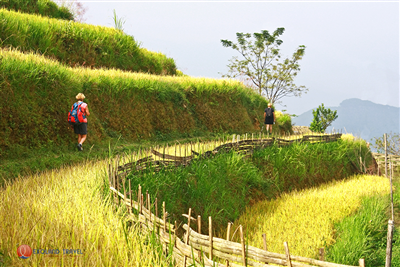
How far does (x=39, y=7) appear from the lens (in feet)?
57.3

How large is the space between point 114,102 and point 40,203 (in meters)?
6.88

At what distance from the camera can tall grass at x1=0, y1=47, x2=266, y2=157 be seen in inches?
334

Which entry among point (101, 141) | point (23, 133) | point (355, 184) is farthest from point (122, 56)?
point (355, 184)

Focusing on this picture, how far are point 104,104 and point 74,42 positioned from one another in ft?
17.0

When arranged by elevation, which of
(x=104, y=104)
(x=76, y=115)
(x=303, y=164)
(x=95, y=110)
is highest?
(x=104, y=104)

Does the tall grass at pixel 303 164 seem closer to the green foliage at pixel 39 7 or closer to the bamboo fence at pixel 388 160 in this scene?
the bamboo fence at pixel 388 160

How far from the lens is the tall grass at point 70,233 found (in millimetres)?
3264

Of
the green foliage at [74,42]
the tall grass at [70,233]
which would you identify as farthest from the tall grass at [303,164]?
the green foliage at [74,42]

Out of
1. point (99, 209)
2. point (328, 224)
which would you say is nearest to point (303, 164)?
point (328, 224)

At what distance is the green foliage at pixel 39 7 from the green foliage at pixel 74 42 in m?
3.65

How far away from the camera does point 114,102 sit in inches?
429

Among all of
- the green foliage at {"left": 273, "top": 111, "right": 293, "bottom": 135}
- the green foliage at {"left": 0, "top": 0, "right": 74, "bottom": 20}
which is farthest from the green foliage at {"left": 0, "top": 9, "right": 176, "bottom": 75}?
the green foliage at {"left": 273, "top": 111, "right": 293, "bottom": 135}

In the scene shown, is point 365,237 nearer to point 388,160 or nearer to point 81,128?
point 81,128

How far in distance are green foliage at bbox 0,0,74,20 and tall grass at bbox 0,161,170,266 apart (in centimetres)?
1565
